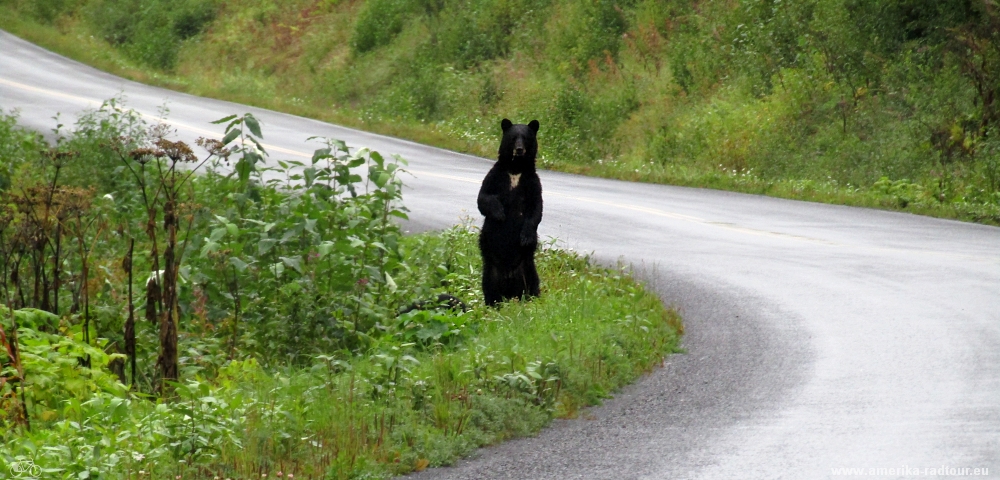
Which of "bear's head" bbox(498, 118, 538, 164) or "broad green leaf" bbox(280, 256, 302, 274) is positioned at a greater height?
"bear's head" bbox(498, 118, 538, 164)

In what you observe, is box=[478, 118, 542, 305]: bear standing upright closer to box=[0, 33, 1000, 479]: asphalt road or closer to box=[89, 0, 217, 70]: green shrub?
box=[0, 33, 1000, 479]: asphalt road

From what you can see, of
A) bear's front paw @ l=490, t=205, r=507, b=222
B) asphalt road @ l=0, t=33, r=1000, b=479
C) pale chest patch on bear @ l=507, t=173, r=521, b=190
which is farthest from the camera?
pale chest patch on bear @ l=507, t=173, r=521, b=190

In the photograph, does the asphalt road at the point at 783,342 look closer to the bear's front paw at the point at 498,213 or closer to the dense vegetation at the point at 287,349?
the dense vegetation at the point at 287,349

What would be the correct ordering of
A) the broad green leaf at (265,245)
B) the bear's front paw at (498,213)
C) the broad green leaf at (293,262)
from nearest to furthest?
the broad green leaf at (293,262) → the broad green leaf at (265,245) → the bear's front paw at (498,213)

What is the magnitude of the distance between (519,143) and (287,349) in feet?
8.34

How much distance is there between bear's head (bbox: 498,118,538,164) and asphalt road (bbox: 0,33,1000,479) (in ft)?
6.36

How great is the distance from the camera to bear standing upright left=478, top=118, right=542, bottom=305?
30.6 ft

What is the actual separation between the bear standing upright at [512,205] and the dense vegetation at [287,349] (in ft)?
1.42

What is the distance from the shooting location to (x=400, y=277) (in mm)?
11711

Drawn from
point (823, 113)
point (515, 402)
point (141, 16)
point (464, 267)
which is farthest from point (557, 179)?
point (141, 16)

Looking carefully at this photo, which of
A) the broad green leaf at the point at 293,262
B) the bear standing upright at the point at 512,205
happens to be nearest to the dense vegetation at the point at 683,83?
the bear standing upright at the point at 512,205

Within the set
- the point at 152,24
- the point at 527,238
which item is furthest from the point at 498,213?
the point at 152,24

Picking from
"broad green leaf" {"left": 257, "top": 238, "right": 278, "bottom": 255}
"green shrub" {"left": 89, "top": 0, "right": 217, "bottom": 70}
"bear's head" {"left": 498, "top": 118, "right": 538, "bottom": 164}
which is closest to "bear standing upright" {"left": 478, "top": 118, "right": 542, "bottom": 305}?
"bear's head" {"left": 498, "top": 118, "right": 538, "bottom": 164}

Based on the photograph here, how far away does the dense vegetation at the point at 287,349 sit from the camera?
5777 mm
